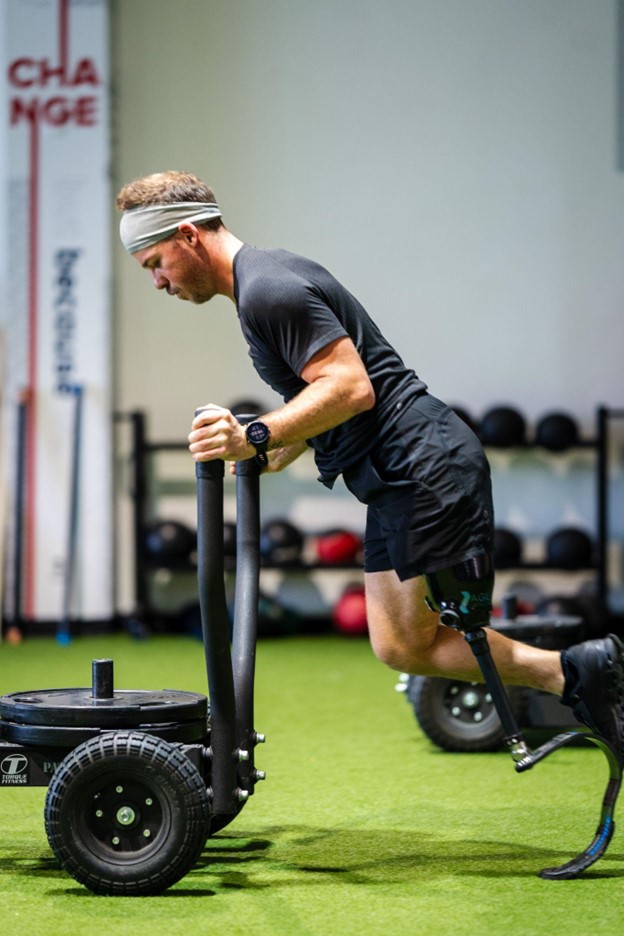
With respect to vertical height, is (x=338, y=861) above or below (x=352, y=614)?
below

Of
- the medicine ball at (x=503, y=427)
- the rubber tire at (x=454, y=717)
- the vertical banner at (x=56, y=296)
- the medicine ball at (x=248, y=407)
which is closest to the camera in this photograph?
the rubber tire at (x=454, y=717)

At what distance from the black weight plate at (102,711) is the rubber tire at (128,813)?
95mm

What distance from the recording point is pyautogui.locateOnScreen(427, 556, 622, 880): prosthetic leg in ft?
8.82

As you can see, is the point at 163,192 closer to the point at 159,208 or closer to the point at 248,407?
the point at 159,208

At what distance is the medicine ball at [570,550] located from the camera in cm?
737

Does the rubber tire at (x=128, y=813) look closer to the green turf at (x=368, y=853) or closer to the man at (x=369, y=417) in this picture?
the green turf at (x=368, y=853)

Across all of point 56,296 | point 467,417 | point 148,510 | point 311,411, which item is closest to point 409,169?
point 467,417

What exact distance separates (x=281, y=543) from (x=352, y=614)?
0.55 metres

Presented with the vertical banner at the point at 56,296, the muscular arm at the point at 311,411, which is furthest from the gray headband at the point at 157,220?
the vertical banner at the point at 56,296

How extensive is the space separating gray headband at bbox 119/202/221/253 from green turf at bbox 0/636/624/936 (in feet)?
4.11

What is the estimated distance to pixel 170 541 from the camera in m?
7.63

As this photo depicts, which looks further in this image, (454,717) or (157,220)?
(454,717)

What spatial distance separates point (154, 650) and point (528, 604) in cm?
208

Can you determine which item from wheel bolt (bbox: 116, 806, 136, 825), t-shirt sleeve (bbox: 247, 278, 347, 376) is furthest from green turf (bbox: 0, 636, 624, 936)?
t-shirt sleeve (bbox: 247, 278, 347, 376)
